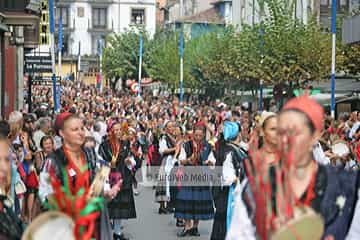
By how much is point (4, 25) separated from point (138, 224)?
26.7ft

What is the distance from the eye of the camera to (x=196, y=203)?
580 inches

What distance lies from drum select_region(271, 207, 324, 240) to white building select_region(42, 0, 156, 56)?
97.6m

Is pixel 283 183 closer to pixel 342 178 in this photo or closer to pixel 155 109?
pixel 342 178

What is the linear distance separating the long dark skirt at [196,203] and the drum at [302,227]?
33.0 ft

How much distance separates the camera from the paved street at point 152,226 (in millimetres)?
14797

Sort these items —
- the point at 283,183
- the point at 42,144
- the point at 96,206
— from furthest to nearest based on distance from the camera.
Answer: the point at 42,144
the point at 96,206
the point at 283,183

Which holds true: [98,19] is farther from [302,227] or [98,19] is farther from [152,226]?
[302,227]

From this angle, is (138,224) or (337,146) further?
(138,224)

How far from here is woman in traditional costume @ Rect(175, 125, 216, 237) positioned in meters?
14.6

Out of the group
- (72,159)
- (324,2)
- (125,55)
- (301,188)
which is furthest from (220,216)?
(125,55)

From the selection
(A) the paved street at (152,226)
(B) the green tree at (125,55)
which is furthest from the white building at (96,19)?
(A) the paved street at (152,226)

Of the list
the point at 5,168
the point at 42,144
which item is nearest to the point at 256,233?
the point at 5,168

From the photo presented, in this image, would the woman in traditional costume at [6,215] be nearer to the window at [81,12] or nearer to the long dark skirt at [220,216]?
the long dark skirt at [220,216]

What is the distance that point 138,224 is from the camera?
1617 cm
